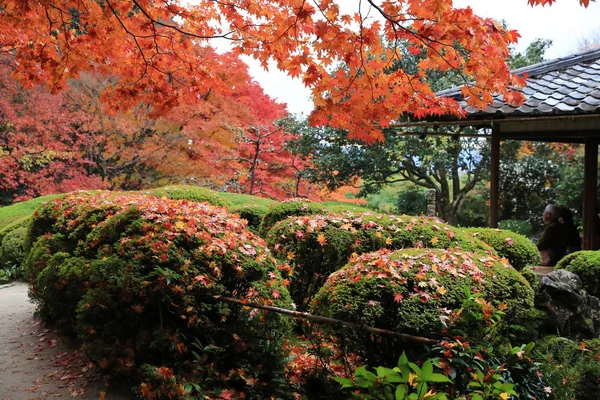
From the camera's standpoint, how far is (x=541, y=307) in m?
4.15

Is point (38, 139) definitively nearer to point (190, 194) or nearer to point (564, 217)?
point (190, 194)

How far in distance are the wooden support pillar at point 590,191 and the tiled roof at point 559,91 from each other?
1377mm

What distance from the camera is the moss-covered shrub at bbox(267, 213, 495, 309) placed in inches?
198

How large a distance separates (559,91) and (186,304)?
18.3 feet

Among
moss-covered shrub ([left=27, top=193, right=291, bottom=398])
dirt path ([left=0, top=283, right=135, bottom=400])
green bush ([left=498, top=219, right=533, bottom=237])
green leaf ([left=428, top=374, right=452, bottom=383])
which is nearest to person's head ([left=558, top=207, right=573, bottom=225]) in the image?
moss-covered shrub ([left=27, top=193, right=291, bottom=398])

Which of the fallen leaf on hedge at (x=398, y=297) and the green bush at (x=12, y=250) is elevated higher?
the fallen leaf on hedge at (x=398, y=297)

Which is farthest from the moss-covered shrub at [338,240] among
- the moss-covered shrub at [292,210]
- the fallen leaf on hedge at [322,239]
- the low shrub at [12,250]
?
the low shrub at [12,250]

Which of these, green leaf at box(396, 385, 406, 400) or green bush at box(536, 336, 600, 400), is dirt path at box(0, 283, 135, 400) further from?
green bush at box(536, 336, 600, 400)

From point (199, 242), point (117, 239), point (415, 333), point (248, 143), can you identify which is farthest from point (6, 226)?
point (415, 333)

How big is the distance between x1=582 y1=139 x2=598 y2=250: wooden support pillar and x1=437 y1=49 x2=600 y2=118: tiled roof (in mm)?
1377

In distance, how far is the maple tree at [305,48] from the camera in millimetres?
3855

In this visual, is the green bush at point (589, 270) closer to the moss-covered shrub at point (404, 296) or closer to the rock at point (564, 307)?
the rock at point (564, 307)

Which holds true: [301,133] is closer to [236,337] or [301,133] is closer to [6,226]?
[6,226]

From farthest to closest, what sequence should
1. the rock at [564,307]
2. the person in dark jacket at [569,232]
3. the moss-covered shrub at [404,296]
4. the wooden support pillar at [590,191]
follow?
1. the wooden support pillar at [590,191]
2. the person in dark jacket at [569,232]
3. the rock at [564,307]
4. the moss-covered shrub at [404,296]
